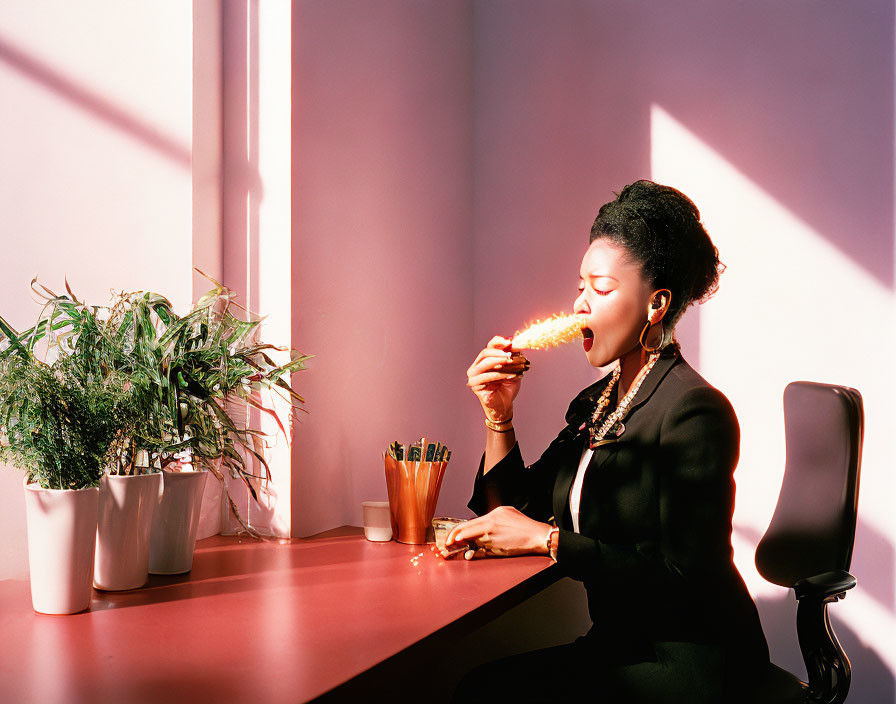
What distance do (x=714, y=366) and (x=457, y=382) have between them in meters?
0.84

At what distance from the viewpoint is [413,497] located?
67.1 inches

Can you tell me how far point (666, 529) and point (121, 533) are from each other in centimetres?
93

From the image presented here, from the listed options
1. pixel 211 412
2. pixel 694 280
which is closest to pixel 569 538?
pixel 694 280

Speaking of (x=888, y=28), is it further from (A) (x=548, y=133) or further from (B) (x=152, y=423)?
(B) (x=152, y=423)

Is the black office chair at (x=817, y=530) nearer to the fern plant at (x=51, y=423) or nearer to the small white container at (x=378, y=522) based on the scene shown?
the small white container at (x=378, y=522)

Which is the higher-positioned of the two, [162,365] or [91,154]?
[91,154]

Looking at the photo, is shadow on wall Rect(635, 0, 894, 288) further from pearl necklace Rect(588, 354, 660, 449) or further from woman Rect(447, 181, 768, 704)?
pearl necklace Rect(588, 354, 660, 449)

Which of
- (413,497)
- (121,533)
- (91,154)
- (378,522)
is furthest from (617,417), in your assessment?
(91,154)

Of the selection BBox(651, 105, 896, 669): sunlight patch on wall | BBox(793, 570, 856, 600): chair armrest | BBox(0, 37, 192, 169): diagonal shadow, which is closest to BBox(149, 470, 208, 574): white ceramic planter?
BBox(0, 37, 192, 169): diagonal shadow

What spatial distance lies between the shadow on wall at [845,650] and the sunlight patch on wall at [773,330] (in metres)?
0.03

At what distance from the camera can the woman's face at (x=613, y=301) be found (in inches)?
60.7

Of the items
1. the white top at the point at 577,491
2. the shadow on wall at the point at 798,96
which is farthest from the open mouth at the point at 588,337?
the shadow on wall at the point at 798,96

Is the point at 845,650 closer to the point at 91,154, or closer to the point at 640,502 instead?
the point at 640,502

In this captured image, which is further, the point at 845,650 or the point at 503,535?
the point at 845,650
